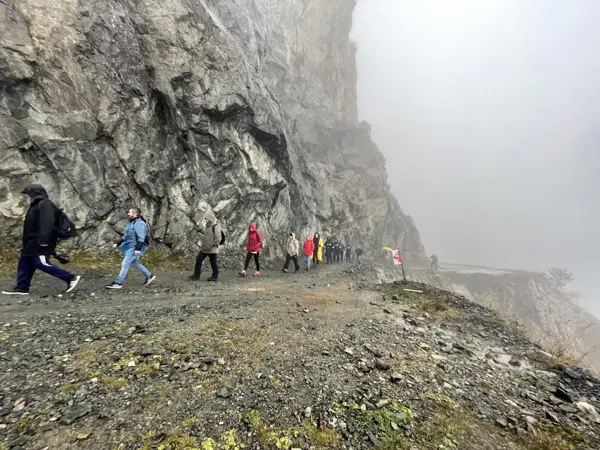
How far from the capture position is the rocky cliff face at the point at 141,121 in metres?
14.3

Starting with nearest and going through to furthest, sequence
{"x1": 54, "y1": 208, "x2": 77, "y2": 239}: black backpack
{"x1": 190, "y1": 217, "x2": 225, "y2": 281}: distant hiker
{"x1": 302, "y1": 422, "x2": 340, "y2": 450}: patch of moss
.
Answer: {"x1": 302, "y1": 422, "x2": 340, "y2": 450}: patch of moss, {"x1": 54, "y1": 208, "x2": 77, "y2": 239}: black backpack, {"x1": 190, "y1": 217, "x2": 225, "y2": 281}: distant hiker

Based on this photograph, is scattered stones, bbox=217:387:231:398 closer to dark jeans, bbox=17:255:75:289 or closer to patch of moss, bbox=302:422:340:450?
patch of moss, bbox=302:422:340:450

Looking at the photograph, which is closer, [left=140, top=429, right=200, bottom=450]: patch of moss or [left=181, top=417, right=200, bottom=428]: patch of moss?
[left=140, top=429, right=200, bottom=450]: patch of moss

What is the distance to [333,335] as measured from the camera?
6.86 m

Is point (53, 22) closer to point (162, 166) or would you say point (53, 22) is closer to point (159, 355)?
point (162, 166)

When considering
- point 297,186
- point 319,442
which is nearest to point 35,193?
point 319,442

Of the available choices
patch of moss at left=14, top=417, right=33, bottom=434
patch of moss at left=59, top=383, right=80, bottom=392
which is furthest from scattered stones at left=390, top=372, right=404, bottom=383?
patch of moss at left=14, top=417, right=33, bottom=434

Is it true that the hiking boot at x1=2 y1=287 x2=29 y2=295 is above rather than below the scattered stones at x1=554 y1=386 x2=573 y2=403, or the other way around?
below

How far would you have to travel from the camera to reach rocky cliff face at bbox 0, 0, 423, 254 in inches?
563

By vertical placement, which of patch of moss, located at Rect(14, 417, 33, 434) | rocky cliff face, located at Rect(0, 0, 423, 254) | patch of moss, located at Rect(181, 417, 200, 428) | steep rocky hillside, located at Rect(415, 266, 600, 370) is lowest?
steep rocky hillside, located at Rect(415, 266, 600, 370)

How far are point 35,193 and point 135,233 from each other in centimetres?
295

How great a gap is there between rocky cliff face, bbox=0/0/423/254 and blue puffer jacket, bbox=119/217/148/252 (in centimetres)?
550

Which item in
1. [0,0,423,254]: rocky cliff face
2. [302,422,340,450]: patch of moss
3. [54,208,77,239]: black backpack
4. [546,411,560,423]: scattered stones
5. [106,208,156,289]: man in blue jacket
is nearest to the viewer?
[302,422,340,450]: patch of moss

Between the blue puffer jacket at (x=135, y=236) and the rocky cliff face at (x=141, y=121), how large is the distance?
18.0 ft
